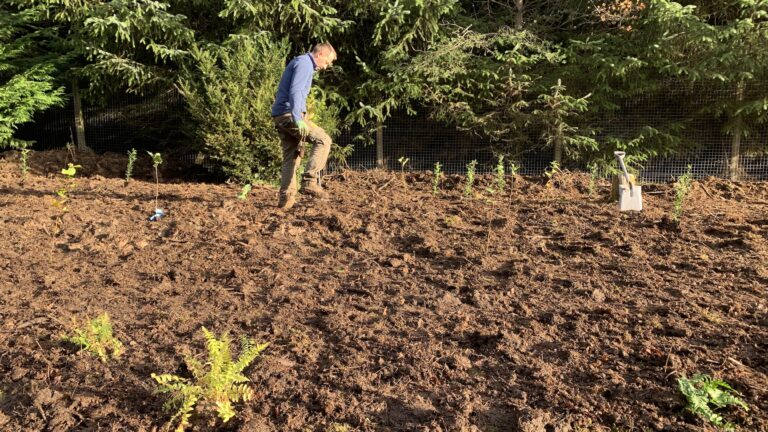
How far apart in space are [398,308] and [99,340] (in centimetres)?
162

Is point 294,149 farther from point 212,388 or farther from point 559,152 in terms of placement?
point 559,152

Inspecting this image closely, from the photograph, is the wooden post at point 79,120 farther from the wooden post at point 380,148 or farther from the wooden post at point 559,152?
the wooden post at point 559,152

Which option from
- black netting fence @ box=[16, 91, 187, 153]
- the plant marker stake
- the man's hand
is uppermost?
black netting fence @ box=[16, 91, 187, 153]

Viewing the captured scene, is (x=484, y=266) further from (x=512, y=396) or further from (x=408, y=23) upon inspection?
(x=408, y=23)

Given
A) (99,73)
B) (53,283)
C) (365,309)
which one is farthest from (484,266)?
(99,73)

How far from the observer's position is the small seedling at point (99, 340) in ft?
9.14

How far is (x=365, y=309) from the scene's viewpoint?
131 inches

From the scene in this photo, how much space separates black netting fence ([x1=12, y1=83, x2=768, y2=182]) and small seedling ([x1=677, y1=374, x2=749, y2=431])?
6.32m

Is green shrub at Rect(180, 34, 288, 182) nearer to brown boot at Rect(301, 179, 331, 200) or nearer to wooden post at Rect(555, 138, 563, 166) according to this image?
brown boot at Rect(301, 179, 331, 200)

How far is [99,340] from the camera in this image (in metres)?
2.84

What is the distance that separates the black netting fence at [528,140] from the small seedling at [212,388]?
21.3ft

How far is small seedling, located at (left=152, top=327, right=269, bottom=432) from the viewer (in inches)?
89.0

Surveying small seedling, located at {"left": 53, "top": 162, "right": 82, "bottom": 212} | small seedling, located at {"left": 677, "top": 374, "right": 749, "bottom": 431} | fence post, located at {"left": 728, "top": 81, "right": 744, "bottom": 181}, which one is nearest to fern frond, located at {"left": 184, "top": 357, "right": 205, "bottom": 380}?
small seedling, located at {"left": 677, "top": 374, "right": 749, "bottom": 431}

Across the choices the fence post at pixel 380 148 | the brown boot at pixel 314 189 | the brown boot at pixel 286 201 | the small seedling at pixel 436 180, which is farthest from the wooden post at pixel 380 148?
the brown boot at pixel 286 201
